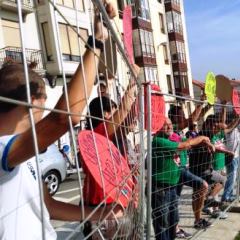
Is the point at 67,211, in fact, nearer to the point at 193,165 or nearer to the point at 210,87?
the point at 210,87

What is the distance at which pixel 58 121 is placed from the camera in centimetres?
137

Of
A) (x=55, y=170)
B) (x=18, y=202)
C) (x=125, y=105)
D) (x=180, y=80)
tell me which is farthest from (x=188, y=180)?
(x=180, y=80)

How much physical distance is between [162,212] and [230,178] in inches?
111

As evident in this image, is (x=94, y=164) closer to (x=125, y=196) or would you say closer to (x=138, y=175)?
(x=125, y=196)

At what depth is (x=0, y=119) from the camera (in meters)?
1.43

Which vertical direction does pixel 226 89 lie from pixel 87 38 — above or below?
below

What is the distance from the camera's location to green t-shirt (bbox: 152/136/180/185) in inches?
169

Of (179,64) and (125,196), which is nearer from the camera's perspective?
(125,196)

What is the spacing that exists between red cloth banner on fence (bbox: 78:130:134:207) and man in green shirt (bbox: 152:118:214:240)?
2092 mm

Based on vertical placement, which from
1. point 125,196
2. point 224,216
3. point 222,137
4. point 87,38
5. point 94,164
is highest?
point 87,38

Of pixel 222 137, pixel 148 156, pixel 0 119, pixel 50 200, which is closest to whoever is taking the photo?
pixel 0 119

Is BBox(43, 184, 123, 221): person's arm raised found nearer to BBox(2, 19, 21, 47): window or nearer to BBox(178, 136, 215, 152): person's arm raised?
BBox(2, 19, 21, 47): window

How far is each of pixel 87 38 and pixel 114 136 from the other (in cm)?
68

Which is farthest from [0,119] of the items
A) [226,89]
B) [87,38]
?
[226,89]
